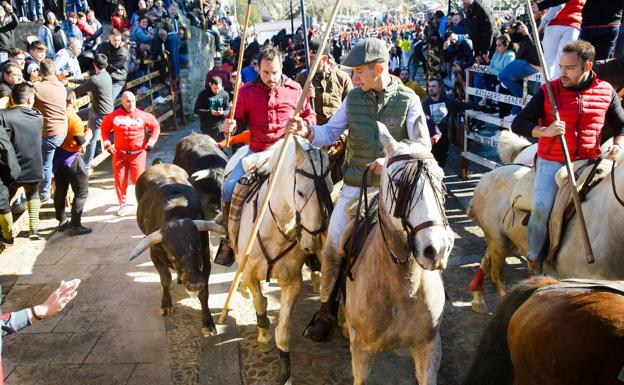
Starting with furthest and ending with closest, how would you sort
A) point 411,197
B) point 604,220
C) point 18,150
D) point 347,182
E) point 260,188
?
point 18,150 → point 260,188 → point 347,182 → point 604,220 → point 411,197

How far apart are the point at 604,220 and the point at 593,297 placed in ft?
5.93

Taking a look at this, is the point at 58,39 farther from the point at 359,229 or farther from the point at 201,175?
the point at 359,229

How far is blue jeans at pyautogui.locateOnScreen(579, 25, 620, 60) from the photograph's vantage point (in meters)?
8.35

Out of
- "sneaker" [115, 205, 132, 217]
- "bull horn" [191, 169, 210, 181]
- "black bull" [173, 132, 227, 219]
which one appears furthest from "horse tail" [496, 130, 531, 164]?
"sneaker" [115, 205, 132, 217]

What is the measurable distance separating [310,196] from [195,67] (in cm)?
1603

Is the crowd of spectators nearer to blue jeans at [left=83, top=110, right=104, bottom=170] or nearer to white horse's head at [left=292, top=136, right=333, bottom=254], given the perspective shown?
blue jeans at [left=83, top=110, right=104, bottom=170]

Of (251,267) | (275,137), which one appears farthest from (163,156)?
(251,267)

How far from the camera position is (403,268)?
3.70 meters

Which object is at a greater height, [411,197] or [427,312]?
[411,197]

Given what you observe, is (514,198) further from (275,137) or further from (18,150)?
(18,150)

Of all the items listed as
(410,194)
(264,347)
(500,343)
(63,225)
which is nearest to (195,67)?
(63,225)

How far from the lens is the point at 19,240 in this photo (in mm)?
8812

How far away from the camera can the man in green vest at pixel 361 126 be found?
436 cm

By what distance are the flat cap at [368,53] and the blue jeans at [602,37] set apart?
5.60 metres
